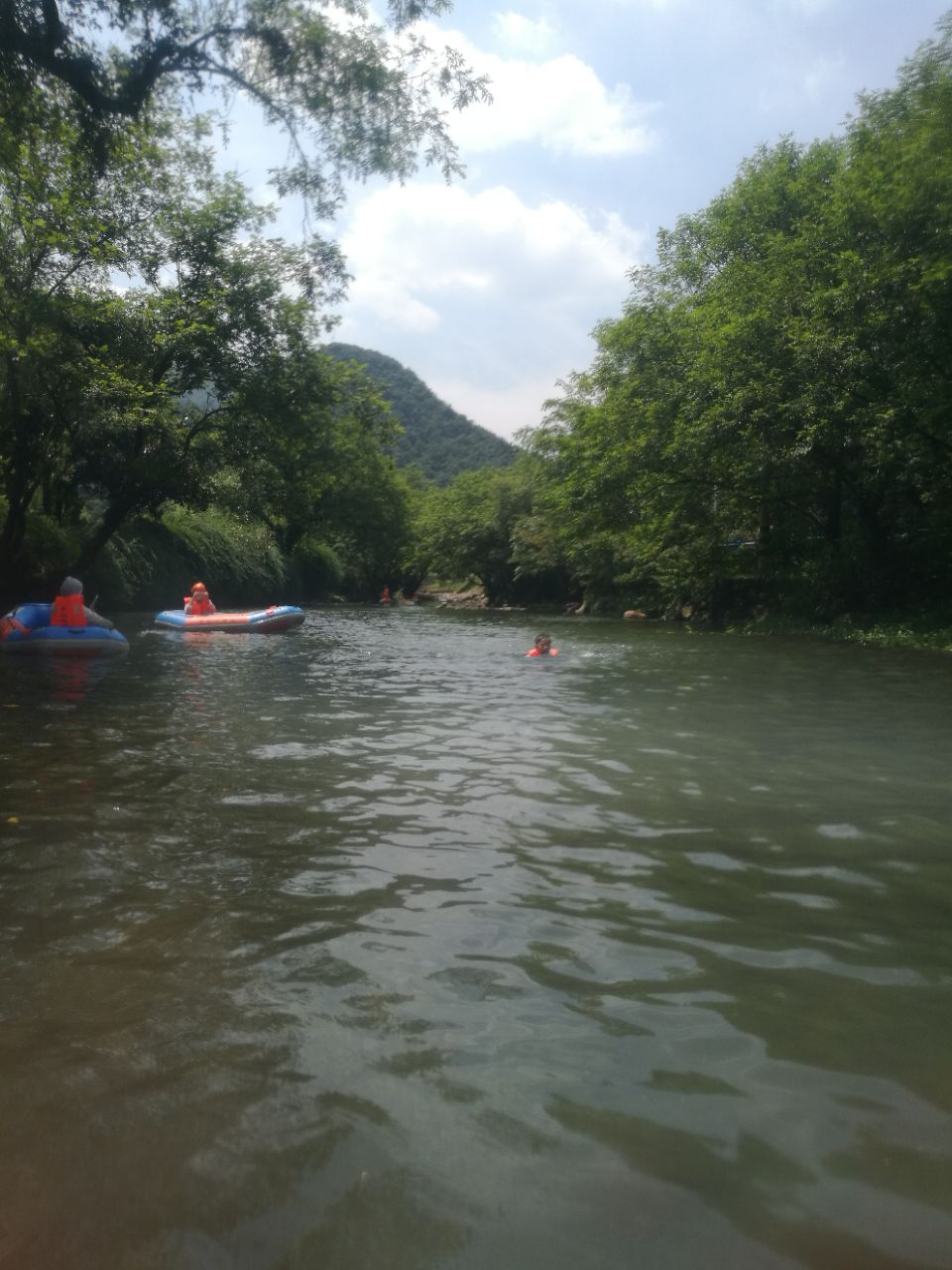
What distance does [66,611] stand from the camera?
48.5 feet

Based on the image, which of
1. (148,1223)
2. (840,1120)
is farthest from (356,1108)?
(840,1120)

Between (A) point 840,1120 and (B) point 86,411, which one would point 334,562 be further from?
(A) point 840,1120

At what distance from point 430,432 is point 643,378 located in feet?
321

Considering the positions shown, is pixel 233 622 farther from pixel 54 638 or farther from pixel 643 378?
pixel 643 378

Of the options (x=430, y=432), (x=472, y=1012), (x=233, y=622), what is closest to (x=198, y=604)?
(x=233, y=622)

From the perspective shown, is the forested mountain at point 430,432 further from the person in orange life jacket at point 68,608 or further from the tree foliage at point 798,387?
the person in orange life jacket at point 68,608

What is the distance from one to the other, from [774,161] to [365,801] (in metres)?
30.5

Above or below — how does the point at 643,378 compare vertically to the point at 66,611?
above

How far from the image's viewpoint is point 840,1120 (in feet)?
7.82

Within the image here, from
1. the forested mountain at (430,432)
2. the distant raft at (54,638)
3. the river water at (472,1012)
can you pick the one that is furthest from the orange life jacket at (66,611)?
the forested mountain at (430,432)

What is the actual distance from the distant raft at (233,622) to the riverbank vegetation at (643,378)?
348 cm

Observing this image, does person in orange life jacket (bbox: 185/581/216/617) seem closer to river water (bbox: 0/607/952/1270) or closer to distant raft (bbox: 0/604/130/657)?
distant raft (bbox: 0/604/130/657)

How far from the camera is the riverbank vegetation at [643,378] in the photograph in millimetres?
18516

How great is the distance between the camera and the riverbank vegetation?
18516 mm
